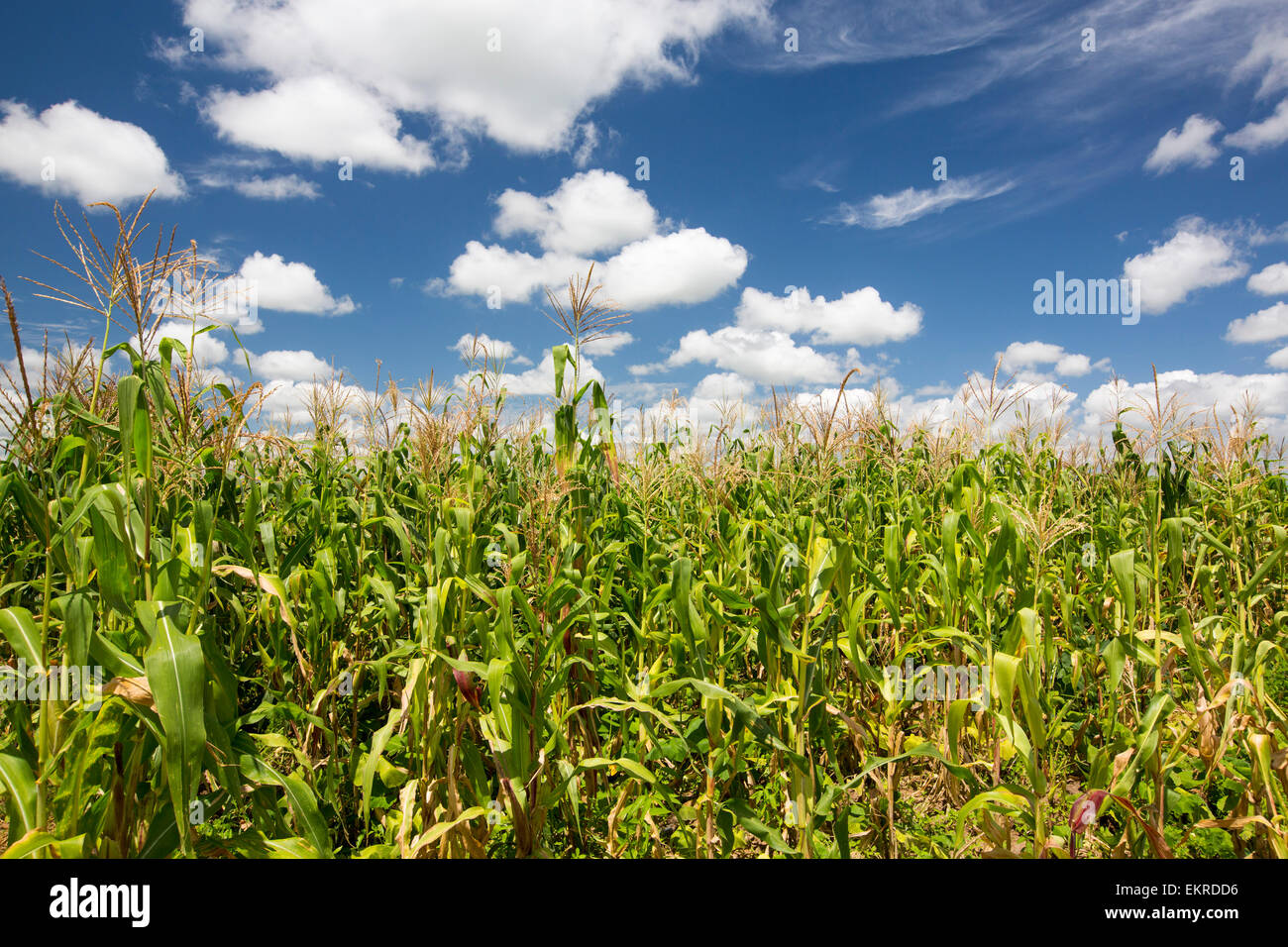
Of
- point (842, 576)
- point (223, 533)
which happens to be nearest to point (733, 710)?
point (842, 576)

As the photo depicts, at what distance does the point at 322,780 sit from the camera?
3.02m

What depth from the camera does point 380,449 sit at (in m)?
4.71

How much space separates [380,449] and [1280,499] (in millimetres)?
7829

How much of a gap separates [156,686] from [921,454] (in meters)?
6.28

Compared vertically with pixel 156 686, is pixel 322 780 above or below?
below

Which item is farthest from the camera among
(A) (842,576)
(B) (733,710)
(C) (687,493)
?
(C) (687,493)

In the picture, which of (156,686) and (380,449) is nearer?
(156,686)
